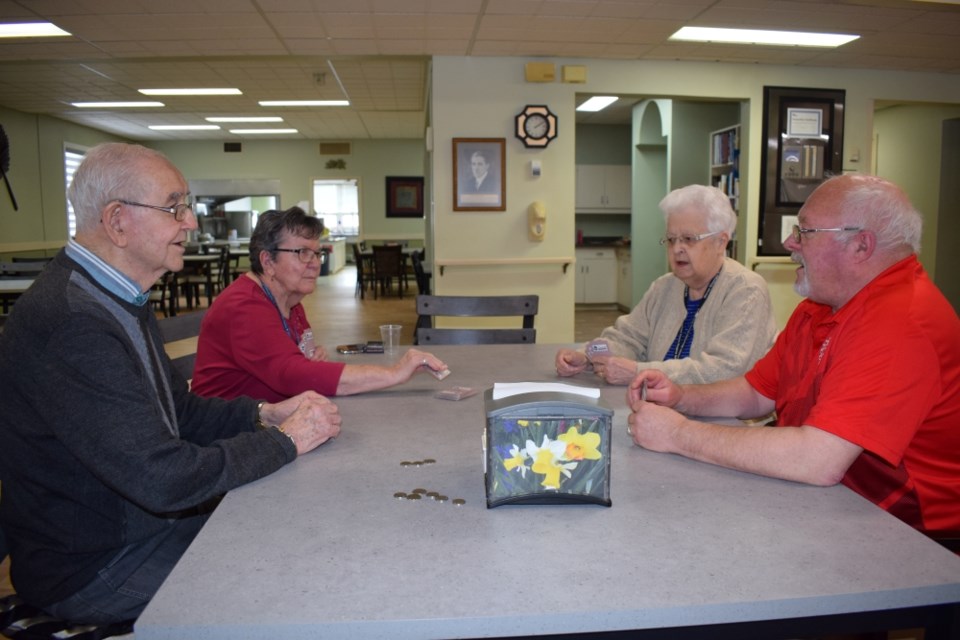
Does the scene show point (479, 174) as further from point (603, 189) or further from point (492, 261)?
point (603, 189)

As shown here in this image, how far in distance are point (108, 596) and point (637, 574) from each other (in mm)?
1011

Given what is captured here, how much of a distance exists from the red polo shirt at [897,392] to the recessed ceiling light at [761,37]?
181 inches

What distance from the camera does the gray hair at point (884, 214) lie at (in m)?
1.54

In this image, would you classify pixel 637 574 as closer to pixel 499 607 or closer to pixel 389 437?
pixel 499 607

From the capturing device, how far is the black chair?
237 cm

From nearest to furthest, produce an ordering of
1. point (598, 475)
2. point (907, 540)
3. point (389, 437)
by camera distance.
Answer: point (907, 540)
point (598, 475)
point (389, 437)

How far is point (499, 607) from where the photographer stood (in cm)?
91

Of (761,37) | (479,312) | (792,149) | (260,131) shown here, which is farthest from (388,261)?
(479,312)

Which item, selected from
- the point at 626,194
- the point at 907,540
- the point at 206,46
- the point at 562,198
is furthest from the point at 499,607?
the point at 626,194

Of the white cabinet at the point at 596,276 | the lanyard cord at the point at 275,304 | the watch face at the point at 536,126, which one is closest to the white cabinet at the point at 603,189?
the white cabinet at the point at 596,276

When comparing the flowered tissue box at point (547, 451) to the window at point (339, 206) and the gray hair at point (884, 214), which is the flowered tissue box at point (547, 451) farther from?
the window at point (339, 206)

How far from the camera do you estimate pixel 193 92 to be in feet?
28.7

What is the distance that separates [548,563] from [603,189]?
10770mm

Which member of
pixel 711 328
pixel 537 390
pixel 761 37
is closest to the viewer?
pixel 537 390
